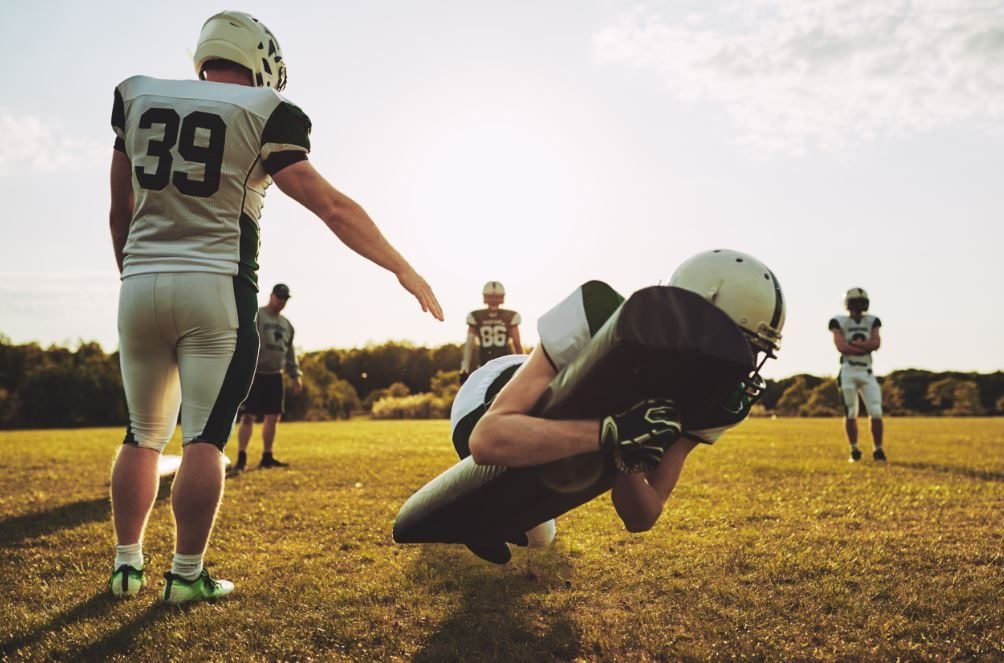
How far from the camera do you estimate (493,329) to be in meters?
9.66

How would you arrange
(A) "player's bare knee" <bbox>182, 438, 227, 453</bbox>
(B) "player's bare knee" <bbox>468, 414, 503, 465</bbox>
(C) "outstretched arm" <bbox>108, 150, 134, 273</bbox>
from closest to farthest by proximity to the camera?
(B) "player's bare knee" <bbox>468, 414, 503, 465</bbox> < (A) "player's bare knee" <bbox>182, 438, 227, 453</bbox> < (C) "outstretched arm" <bbox>108, 150, 134, 273</bbox>

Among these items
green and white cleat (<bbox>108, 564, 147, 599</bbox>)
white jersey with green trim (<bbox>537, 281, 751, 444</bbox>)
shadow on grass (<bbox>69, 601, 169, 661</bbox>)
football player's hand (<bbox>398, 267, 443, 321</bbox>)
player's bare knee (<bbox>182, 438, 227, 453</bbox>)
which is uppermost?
football player's hand (<bbox>398, 267, 443, 321</bbox>)

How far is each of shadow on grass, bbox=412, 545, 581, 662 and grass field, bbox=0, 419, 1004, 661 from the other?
0.04 ft

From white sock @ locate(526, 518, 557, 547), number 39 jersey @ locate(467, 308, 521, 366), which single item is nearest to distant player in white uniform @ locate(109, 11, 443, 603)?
white sock @ locate(526, 518, 557, 547)

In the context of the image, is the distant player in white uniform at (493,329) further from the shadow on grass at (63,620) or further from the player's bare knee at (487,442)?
the player's bare knee at (487,442)

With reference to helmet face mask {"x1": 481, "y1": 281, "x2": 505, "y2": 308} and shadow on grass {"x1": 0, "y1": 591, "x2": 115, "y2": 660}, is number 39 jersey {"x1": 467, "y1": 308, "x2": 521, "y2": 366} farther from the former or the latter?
shadow on grass {"x1": 0, "y1": 591, "x2": 115, "y2": 660}

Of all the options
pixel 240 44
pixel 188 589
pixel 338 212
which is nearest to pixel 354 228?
pixel 338 212

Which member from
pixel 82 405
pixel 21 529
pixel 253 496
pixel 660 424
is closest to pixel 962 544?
pixel 660 424

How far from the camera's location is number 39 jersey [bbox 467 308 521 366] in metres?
9.66

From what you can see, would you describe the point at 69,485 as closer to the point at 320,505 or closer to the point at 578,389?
the point at 320,505

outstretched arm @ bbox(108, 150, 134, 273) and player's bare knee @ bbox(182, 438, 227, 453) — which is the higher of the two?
outstretched arm @ bbox(108, 150, 134, 273)

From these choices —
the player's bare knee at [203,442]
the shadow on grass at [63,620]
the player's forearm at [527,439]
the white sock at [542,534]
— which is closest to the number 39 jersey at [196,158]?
the player's bare knee at [203,442]

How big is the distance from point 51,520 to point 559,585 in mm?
4363

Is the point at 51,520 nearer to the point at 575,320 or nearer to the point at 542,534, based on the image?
the point at 542,534
